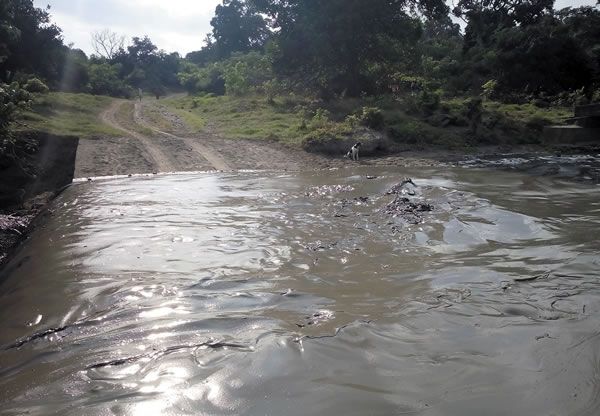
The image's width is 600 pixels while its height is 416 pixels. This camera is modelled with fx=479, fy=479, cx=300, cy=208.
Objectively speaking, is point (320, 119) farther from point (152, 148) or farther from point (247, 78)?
point (247, 78)

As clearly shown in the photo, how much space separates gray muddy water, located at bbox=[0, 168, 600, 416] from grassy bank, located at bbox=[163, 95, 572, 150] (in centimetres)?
941

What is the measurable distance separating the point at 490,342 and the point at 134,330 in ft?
9.03

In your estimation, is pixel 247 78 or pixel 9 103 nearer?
pixel 9 103

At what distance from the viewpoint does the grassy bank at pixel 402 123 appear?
17.3 m

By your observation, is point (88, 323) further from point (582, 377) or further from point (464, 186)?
point (464, 186)

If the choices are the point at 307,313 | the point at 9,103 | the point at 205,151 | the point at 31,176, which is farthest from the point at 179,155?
the point at 307,313

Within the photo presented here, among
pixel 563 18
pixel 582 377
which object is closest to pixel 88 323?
pixel 582 377

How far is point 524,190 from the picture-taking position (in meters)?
10.2

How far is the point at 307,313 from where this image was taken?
416 centimetres

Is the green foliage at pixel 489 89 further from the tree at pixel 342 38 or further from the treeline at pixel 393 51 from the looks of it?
the tree at pixel 342 38

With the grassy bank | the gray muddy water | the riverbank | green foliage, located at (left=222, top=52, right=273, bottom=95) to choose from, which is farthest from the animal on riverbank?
green foliage, located at (left=222, top=52, right=273, bottom=95)

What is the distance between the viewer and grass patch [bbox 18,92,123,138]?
16328 mm

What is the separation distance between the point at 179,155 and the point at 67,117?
25.7 ft

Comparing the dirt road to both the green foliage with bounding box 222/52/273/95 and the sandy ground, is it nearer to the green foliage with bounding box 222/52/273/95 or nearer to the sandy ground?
the sandy ground
